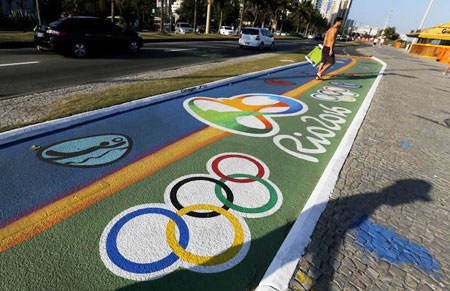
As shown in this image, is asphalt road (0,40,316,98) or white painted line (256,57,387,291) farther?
asphalt road (0,40,316,98)

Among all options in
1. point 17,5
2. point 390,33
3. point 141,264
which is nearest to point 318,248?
point 141,264

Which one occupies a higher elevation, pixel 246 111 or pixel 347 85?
pixel 347 85

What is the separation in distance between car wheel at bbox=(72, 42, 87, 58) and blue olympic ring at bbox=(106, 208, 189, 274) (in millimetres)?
10765

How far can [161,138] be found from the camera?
3938mm

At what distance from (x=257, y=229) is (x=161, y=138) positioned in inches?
88.9

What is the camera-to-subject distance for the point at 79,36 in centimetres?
1048

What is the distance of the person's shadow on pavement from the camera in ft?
6.21

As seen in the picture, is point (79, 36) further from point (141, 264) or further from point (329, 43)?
point (141, 264)

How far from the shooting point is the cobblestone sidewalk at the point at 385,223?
188 centimetres

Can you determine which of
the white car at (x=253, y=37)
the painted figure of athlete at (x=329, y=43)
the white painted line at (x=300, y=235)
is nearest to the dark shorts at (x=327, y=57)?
the painted figure of athlete at (x=329, y=43)

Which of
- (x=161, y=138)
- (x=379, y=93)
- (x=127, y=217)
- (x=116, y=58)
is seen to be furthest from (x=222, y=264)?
(x=116, y=58)

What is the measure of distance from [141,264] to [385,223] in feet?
7.45

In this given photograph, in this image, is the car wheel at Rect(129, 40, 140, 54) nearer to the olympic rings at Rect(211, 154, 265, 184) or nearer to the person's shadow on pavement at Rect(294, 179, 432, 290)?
the olympic rings at Rect(211, 154, 265, 184)

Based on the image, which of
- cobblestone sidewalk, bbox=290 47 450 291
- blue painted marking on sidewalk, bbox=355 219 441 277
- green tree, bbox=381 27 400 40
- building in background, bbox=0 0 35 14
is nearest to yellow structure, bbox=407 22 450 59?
cobblestone sidewalk, bbox=290 47 450 291
